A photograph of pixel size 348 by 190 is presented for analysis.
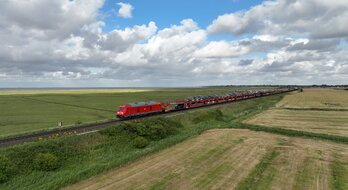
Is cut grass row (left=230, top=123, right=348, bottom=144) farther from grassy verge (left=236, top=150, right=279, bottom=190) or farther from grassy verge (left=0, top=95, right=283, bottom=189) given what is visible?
grassy verge (left=236, top=150, right=279, bottom=190)

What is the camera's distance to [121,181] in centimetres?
1927

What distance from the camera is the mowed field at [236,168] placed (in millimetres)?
18422

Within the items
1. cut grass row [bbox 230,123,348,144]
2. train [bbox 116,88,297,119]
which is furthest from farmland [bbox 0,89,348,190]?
train [bbox 116,88,297,119]

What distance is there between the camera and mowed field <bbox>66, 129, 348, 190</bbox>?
60.4ft

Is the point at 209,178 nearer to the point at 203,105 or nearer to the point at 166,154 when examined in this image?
the point at 166,154

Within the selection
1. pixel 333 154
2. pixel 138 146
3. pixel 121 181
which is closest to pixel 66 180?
pixel 121 181

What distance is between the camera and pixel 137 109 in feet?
170

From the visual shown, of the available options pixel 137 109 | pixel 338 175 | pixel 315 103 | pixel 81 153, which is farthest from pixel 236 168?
pixel 315 103

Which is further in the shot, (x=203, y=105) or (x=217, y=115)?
(x=203, y=105)

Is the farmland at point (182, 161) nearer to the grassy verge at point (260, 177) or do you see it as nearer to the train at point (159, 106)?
the grassy verge at point (260, 177)

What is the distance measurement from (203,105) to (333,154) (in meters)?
49.2

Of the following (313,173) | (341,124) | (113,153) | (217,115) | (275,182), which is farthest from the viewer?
(217,115)

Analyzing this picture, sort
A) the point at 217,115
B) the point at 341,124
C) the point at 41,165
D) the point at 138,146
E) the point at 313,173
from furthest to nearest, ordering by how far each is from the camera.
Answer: the point at 217,115
the point at 341,124
the point at 138,146
the point at 41,165
the point at 313,173

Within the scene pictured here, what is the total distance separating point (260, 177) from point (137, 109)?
115ft
